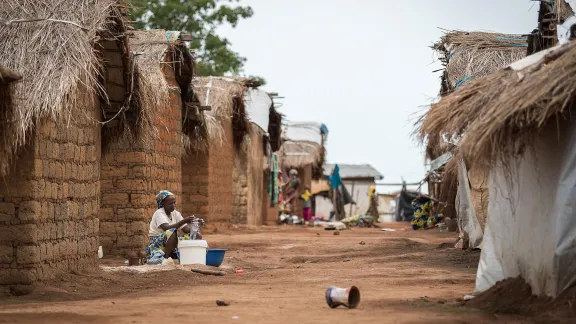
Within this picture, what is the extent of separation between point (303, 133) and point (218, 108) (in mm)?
14691

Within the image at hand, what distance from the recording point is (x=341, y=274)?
36.7ft

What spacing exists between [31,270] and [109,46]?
3.50 meters

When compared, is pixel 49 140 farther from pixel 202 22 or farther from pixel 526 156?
pixel 202 22

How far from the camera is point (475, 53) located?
14.5 metres

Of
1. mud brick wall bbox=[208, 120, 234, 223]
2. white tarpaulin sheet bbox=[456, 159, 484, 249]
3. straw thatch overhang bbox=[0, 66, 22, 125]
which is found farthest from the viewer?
mud brick wall bbox=[208, 120, 234, 223]

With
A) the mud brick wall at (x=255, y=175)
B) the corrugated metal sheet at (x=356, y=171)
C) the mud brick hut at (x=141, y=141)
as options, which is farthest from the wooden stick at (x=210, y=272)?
the corrugated metal sheet at (x=356, y=171)

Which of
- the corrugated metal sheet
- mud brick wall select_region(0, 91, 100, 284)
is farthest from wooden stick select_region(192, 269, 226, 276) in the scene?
the corrugated metal sheet

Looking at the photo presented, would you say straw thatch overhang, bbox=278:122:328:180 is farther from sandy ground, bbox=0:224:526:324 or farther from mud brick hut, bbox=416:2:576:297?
mud brick hut, bbox=416:2:576:297

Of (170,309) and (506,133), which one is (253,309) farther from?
(506,133)

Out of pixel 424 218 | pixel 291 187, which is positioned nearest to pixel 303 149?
pixel 291 187

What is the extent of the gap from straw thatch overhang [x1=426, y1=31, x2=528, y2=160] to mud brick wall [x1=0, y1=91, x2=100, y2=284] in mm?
5298

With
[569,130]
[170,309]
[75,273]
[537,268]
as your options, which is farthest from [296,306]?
[75,273]

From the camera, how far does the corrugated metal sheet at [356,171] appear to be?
48181 millimetres

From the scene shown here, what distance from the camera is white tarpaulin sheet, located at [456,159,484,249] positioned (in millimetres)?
13211
